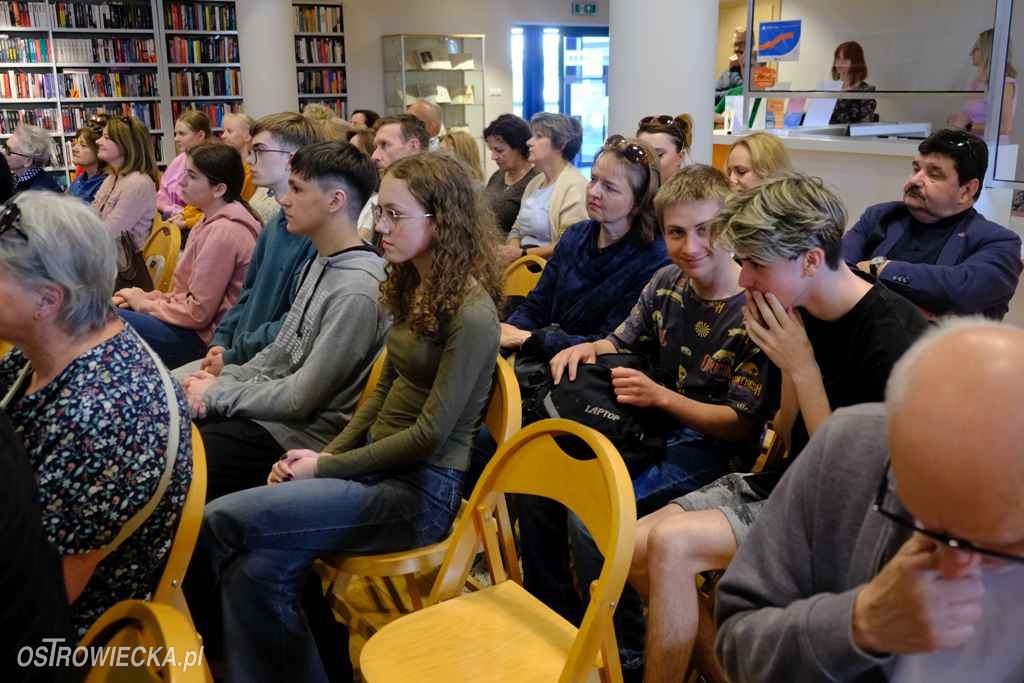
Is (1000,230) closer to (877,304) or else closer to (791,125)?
(877,304)

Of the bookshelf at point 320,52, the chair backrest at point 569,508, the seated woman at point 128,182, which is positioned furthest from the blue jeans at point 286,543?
the bookshelf at point 320,52

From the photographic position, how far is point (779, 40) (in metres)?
5.52

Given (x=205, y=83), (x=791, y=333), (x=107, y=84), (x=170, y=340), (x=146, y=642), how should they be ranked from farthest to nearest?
(x=205, y=83), (x=107, y=84), (x=170, y=340), (x=791, y=333), (x=146, y=642)

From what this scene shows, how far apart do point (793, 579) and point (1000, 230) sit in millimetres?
2300

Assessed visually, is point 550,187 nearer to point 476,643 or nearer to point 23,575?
point 476,643

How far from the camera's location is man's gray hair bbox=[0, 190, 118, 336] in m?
1.59

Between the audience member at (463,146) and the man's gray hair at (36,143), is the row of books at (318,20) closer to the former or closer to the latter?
the man's gray hair at (36,143)

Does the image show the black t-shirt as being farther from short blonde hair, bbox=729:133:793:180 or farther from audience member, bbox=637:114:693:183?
audience member, bbox=637:114:693:183

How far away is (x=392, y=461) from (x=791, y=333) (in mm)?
895

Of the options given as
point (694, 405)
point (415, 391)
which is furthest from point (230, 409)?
point (694, 405)

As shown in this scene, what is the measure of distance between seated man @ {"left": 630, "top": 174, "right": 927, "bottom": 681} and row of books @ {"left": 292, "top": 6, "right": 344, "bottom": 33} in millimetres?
9641

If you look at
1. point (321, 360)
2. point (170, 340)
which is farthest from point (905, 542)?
point (170, 340)

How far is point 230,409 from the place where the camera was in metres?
2.40

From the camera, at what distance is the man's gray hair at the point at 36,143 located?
6193 millimetres
